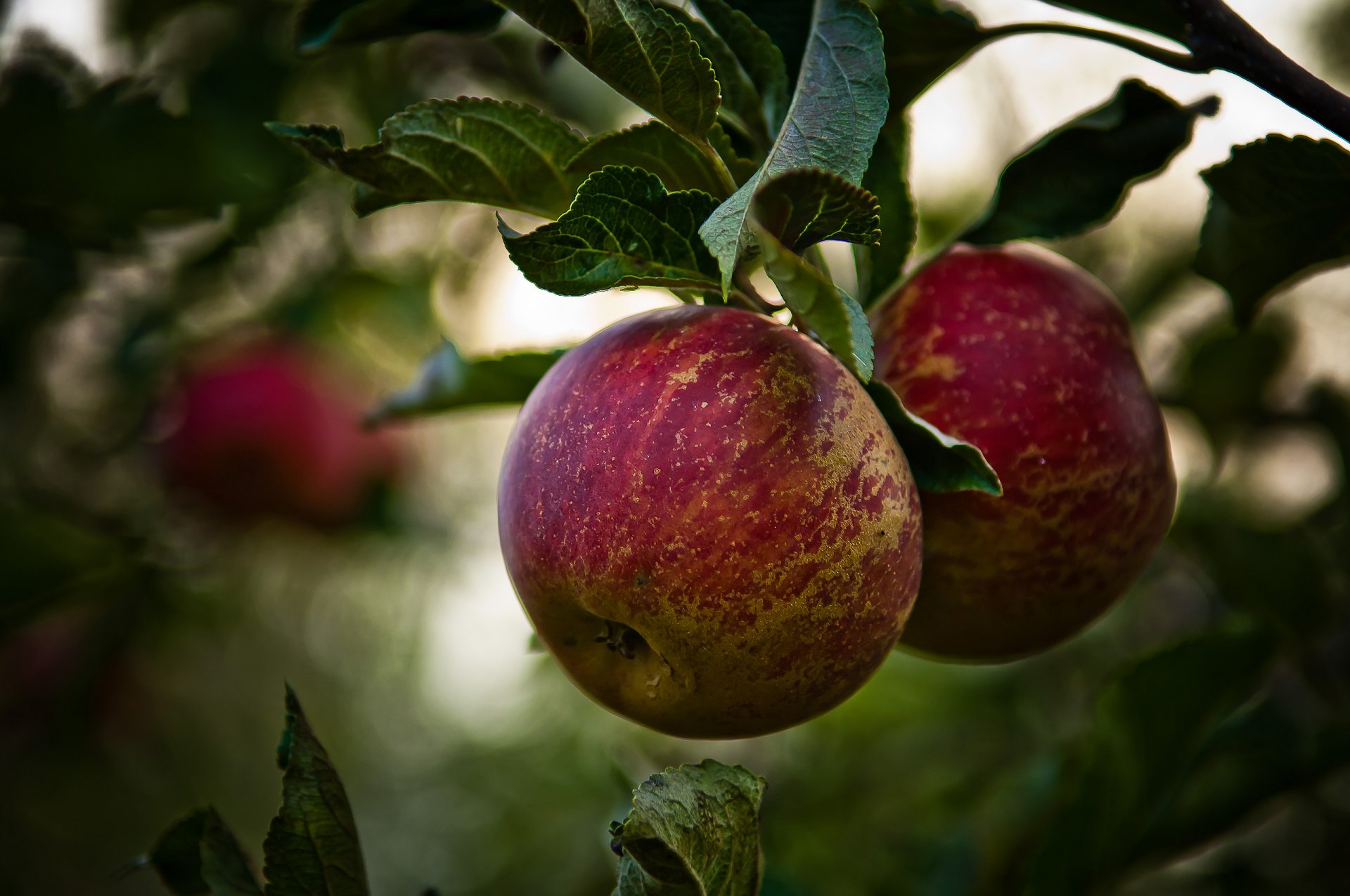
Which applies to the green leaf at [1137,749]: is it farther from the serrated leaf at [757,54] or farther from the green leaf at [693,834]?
the serrated leaf at [757,54]

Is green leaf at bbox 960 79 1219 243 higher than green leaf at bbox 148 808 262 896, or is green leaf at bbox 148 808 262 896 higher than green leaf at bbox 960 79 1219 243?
green leaf at bbox 960 79 1219 243

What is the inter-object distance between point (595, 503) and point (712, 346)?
0.13 m

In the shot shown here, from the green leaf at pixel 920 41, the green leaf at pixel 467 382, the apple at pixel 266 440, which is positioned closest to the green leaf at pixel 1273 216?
the green leaf at pixel 920 41

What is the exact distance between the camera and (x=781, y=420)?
647mm

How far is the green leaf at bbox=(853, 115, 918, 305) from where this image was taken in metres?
0.88

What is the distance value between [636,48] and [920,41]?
331 mm

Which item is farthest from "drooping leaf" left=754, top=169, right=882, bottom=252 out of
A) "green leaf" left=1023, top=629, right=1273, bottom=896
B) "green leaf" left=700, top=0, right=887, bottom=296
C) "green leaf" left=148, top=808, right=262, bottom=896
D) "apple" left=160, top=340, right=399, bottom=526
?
"apple" left=160, top=340, right=399, bottom=526

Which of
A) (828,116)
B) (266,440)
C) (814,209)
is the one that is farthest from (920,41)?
(266,440)

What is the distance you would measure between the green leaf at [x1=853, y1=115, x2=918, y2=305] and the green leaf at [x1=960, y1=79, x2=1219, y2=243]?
0.06m

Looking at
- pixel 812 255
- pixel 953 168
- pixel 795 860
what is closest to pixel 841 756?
pixel 795 860

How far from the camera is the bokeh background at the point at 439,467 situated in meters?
1.39

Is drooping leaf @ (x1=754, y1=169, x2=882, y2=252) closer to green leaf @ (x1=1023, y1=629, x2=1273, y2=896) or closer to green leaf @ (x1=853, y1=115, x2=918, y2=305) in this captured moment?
green leaf @ (x1=853, y1=115, x2=918, y2=305)

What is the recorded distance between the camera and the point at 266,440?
221 cm

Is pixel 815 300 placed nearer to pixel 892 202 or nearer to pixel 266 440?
pixel 892 202
